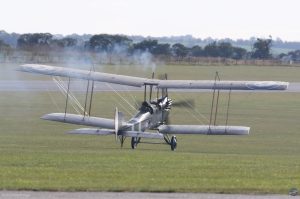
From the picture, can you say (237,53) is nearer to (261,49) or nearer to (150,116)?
(261,49)

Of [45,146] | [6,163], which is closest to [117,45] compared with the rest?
[45,146]

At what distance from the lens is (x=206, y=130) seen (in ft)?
91.8

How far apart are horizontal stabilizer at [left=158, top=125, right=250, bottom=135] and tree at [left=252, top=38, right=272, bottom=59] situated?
10035cm

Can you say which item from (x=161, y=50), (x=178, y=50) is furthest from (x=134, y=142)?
(x=178, y=50)

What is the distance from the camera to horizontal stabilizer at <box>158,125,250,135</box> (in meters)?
27.8

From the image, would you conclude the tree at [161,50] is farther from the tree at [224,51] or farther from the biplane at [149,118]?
the biplane at [149,118]

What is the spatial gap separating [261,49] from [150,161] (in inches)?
4385

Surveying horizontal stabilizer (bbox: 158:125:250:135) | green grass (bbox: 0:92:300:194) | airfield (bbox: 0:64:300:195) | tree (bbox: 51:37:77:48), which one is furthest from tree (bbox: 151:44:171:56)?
horizontal stabilizer (bbox: 158:125:250:135)

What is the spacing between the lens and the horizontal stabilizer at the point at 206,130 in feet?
91.1

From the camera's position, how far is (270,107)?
44688 mm

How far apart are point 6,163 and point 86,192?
12.8ft

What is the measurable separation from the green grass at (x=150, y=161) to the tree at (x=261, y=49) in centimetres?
9198

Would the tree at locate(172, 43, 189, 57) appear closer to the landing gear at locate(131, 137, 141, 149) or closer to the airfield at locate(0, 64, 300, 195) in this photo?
the airfield at locate(0, 64, 300, 195)

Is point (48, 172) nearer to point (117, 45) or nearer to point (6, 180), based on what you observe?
point (6, 180)
